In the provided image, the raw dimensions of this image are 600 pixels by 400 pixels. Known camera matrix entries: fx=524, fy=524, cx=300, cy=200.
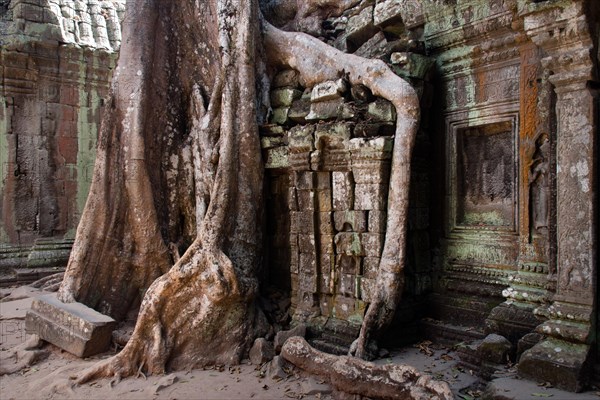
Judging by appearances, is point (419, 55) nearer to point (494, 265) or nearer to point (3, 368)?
point (494, 265)

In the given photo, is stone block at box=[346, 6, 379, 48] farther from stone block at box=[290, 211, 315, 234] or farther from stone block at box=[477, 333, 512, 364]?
stone block at box=[477, 333, 512, 364]

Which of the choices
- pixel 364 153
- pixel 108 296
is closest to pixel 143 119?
pixel 108 296

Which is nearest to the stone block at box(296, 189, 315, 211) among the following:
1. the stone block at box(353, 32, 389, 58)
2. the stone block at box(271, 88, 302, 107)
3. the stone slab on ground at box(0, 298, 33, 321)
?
the stone block at box(271, 88, 302, 107)

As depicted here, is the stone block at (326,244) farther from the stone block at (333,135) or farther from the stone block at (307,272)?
the stone block at (333,135)

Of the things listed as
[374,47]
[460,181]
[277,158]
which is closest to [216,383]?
[277,158]

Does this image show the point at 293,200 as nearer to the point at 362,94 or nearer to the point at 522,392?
the point at 362,94

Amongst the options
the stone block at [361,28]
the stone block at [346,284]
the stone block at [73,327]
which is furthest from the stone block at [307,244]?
the stone block at [361,28]

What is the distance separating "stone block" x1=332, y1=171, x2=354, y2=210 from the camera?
505 centimetres

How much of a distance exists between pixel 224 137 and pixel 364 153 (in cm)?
166

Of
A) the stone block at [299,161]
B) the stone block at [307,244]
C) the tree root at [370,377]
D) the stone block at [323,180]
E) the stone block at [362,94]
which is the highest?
the stone block at [362,94]

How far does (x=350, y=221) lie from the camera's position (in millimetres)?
5051

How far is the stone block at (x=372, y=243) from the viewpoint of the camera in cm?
479

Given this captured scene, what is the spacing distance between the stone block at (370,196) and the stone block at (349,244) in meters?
0.28

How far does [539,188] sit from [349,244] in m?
1.74
